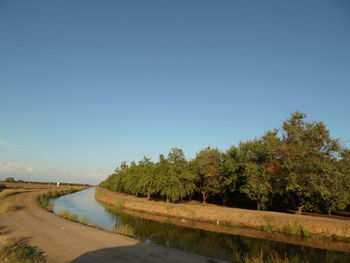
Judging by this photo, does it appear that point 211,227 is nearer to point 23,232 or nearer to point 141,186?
point 23,232

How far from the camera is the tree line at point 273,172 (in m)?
34.8

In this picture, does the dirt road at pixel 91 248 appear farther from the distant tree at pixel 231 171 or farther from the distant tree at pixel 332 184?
the distant tree at pixel 231 171

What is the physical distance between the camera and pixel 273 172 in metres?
40.2

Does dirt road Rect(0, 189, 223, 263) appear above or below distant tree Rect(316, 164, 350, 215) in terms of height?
below

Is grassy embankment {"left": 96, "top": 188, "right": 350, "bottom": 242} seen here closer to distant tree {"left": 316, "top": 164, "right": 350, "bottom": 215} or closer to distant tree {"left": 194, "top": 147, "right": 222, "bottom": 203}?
distant tree {"left": 316, "top": 164, "right": 350, "bottom": 215}

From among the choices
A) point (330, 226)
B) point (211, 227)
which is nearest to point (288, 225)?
point (330, 226)

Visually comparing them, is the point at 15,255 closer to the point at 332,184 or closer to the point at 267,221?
the point at 267,221

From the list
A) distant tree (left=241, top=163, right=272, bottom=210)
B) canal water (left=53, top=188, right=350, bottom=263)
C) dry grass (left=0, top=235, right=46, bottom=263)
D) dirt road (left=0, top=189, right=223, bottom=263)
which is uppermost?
distant tree (left=241, top=163, right=272, bottom=210)

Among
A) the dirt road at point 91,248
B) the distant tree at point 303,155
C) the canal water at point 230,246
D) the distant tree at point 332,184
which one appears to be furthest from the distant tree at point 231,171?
the dirt road at point 91,248

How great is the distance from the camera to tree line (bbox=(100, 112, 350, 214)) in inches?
1371

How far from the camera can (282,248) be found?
→ 2261 cm

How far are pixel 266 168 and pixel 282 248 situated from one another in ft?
66.5

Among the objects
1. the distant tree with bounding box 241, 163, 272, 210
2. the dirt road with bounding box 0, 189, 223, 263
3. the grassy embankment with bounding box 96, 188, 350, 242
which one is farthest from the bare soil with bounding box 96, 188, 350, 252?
the dirt road with bounding box 0, 189, 223, 263

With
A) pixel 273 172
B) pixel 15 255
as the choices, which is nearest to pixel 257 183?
pixel 273 172
